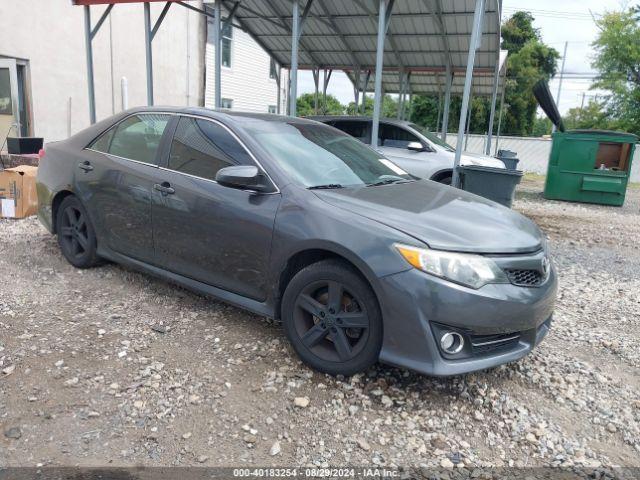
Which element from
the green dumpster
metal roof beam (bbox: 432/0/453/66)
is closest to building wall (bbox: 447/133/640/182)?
the green dumpster

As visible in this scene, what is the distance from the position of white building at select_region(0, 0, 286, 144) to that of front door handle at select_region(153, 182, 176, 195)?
20.9 feet

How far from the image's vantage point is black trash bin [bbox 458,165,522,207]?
684cm

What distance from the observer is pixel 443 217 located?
3.04 meters

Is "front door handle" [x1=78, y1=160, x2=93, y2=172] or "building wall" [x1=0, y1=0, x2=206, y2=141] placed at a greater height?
"building wall" [x1=0, y1=0, x2=206, y2=141]

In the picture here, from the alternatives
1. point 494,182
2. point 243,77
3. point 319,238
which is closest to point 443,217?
point 319,238

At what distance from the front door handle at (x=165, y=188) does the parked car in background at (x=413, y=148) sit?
553cm

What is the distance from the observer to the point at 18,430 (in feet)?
8.32

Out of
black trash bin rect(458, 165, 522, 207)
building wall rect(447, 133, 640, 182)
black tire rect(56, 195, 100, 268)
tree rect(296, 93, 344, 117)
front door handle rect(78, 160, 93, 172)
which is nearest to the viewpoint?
front door handle rect(78, 160, 93, 172)

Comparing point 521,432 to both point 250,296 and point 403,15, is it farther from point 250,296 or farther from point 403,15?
point 403,15

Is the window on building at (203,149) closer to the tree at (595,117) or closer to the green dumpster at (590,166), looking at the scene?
the green dumpster at (590,166)

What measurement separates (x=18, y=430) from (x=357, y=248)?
1967mm

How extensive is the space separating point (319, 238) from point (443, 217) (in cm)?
76

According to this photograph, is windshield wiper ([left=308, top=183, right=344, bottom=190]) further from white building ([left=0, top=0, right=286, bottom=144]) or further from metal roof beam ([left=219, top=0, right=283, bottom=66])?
metal roof beam ([left=219, top=0, right=283, bottom=66])

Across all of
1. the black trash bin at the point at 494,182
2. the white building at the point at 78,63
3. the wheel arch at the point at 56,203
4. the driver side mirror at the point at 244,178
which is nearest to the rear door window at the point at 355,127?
the black trash bin at the point at 494,182
